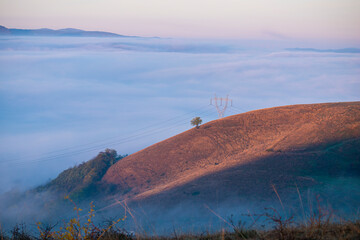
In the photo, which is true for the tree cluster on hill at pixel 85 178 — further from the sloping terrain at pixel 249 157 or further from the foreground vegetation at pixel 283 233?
the foreground vegetation at pixel 283 233

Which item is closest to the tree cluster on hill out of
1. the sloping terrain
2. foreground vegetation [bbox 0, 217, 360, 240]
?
the sloping terrain

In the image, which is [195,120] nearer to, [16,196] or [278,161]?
[278,161]

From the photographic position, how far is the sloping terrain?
356 inches

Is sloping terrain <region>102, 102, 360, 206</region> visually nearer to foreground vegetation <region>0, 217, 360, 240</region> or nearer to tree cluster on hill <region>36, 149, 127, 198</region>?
tree cluster on hill <region>36, 149, 127, 198</region>

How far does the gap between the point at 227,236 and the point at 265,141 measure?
845cm

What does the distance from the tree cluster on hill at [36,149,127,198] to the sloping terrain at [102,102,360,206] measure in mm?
852

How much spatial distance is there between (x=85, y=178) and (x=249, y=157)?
1060 centimetres

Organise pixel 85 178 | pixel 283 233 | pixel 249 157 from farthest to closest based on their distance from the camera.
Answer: pixel 85 178 → pixel 249 157 → pixel 283 233

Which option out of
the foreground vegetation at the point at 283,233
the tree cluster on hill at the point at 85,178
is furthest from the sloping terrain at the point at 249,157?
the foreground vegetation at the point at 283,233

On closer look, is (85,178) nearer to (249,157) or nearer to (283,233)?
(249,157)

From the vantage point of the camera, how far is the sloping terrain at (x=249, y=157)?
9.05 m

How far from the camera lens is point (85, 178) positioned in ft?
57.8

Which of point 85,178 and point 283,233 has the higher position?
point 283,233

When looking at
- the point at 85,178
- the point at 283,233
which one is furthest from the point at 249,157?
the point at 85,178
